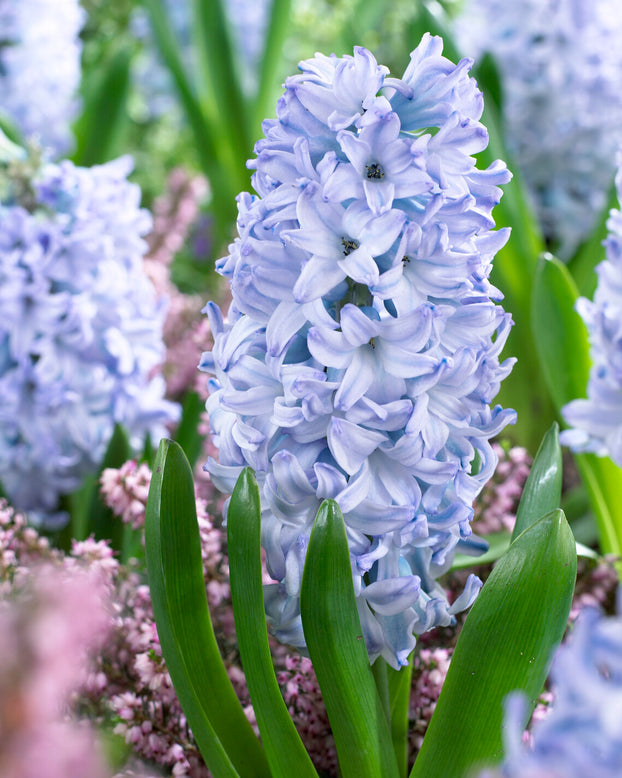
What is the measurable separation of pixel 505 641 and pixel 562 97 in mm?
1340

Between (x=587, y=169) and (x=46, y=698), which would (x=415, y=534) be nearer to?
(x=46, y=698)

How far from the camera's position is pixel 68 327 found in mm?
1079

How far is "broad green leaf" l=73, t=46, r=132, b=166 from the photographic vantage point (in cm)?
171

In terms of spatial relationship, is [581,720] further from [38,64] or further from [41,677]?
[38,64]

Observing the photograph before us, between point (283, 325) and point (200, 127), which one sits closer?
point (283, 325)

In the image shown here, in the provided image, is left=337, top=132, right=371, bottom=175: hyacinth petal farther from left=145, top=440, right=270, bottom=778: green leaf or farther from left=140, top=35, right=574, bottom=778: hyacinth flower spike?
left=145, top=440, right=270, bottom=778: green leaf

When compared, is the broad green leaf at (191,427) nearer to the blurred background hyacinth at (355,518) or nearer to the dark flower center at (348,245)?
the blurred background hyacinth at (355,518)

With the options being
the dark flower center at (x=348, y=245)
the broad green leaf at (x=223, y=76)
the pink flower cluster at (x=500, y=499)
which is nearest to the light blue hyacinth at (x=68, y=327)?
the pink flower cluster at (x=500, y=499)

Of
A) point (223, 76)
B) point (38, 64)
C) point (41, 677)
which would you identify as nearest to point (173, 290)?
point (38, 64)

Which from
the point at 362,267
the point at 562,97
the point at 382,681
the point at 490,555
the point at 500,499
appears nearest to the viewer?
the point at 362,267

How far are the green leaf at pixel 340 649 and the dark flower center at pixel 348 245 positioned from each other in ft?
0.57

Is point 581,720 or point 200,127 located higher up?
point 200,127

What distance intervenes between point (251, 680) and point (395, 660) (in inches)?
4.2

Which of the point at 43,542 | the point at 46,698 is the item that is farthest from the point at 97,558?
the point at 46,698
